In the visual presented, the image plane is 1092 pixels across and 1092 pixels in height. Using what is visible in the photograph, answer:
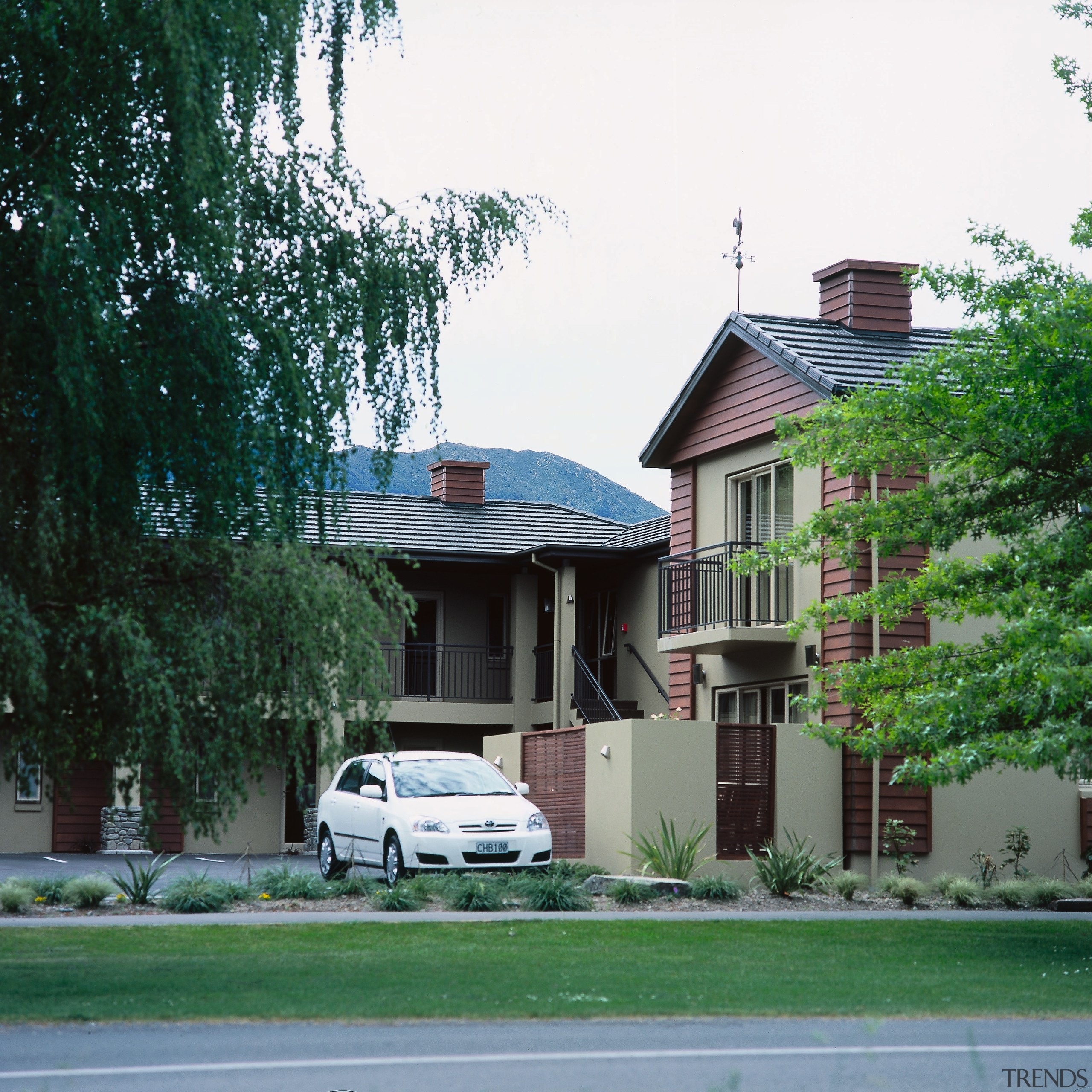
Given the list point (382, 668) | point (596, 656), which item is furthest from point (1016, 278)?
point (596, 656)

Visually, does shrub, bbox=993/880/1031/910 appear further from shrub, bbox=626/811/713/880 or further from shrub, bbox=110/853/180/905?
shrub, bbox=110/853/180/905

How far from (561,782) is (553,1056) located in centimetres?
1407

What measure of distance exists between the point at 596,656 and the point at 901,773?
759 inches

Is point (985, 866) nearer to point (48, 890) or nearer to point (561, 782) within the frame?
point (561, 782)

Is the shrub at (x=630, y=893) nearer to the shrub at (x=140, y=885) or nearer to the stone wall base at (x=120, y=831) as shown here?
the shrub at (x=140, y=885)

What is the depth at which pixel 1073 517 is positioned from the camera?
48.8 ft

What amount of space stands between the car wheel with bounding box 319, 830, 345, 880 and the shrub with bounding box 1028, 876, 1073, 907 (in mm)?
8439

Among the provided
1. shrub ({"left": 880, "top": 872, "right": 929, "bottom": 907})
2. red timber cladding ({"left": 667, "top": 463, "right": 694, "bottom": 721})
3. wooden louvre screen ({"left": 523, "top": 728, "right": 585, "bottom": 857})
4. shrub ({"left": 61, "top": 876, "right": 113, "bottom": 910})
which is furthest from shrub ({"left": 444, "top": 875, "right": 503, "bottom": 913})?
red timber cladding ({"left": 667, "top": 463, "right": 694, "bottom": 721})

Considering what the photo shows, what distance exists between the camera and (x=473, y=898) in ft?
52.9

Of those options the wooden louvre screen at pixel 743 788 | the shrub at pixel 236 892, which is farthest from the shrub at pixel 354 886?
the wooden louvre screen at pixel 743 788

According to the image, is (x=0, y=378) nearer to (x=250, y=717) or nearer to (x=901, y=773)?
(x=250, y=717)

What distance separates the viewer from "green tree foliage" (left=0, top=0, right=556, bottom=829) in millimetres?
10055

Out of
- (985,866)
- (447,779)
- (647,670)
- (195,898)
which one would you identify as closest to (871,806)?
(985,866)

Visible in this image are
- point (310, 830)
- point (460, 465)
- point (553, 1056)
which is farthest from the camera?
point (460, 465)
